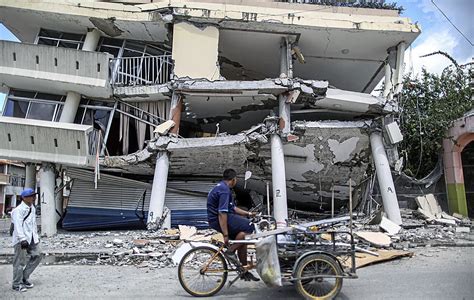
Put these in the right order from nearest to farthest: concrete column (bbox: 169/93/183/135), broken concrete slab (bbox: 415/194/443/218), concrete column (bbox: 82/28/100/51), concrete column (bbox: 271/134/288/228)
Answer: concrete column (bbox: 271/134/288/228), concrete column (bbox: 169/93/183/135), concrete column (bbox: 82/28/100/51), broken concrete slab (bbox: 415/194/443/218)

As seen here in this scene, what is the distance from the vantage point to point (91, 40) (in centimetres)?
1516

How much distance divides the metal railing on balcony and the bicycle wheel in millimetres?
10333

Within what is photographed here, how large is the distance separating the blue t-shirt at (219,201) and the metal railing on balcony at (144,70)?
10.1 metres

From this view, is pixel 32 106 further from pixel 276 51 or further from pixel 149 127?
pixel 276 51

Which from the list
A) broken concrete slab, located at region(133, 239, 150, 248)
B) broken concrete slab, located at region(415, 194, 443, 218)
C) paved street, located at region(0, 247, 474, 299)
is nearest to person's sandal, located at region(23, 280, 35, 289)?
paved street, located at region(0, 247, 474, 299)

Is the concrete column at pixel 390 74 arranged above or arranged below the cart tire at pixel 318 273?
above

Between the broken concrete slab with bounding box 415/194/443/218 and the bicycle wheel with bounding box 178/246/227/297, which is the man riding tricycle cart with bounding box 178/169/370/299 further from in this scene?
the broken concrete slab with bounding box 415/194/443/218

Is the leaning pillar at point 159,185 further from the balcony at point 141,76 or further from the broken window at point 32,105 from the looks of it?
the broken window at point 32,105

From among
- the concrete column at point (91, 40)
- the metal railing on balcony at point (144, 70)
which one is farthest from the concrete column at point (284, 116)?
the concrete column at point (91, 40)

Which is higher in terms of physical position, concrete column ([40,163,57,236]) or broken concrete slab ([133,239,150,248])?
concrete column ([40,163,57,236])

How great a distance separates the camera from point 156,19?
558 inches

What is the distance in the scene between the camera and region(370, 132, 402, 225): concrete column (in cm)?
1366

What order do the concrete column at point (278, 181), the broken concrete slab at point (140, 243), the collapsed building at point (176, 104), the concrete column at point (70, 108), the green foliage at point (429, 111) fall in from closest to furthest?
the broken concrete slab at point (140, 243) → the concrete column at point (278, 181) → the collapsed building at point (176, 104) → the concrete column at point (70, 108) → the green foliage at point (429, 111)

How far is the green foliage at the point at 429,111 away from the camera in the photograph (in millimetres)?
19016
